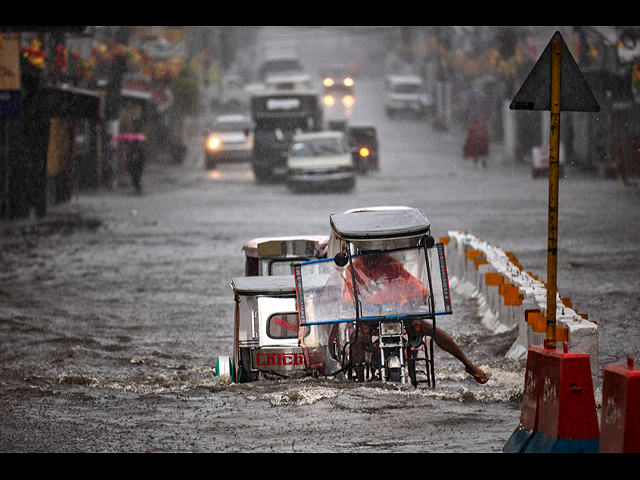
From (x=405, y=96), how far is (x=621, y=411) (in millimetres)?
47153

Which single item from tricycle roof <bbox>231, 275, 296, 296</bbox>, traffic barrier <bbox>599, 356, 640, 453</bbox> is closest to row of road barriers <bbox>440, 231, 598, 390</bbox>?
tricycle roof <bbox>231, 275, 296, 296</bbox>

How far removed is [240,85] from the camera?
5822 cm

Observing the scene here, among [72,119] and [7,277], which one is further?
[72,119]

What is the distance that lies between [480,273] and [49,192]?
15.8m

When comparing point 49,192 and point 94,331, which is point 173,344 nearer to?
point 94,331

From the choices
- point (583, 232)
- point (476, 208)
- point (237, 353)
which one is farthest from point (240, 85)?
point (237, 353)

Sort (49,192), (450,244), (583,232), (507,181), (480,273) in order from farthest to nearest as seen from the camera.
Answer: (507,181) → (49,192) → (583,232) → (450,244) → (480,273)

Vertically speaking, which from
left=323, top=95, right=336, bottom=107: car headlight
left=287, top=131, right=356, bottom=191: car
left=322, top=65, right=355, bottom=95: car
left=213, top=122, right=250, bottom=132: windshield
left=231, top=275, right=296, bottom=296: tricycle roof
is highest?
left=322, top=65, right=355, bottom=95: car

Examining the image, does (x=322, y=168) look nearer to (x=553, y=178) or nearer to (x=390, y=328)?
(x=390, y=328)

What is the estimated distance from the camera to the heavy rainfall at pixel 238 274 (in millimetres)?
6648

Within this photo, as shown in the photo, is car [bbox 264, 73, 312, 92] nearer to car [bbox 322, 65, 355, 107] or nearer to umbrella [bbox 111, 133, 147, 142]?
car [bbox 322, 65, 355, 107]

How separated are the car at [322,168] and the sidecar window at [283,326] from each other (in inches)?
768

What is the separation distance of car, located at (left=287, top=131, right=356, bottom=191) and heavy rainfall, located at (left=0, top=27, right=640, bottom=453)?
323mm

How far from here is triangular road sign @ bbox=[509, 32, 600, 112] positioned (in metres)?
5.74
